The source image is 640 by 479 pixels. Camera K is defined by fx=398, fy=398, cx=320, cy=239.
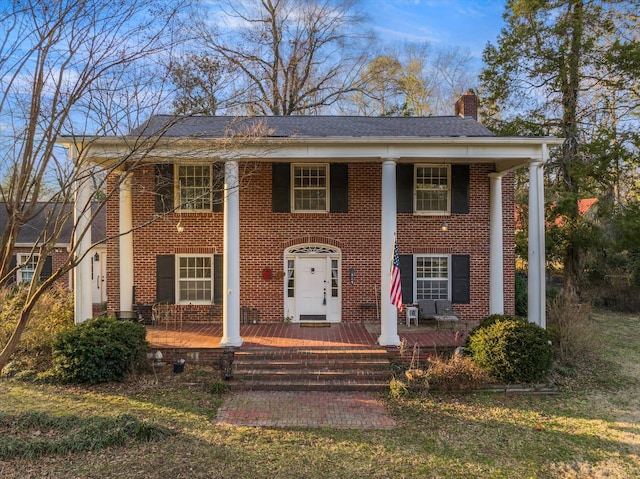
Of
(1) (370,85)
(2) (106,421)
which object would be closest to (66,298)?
(2) (106,421)

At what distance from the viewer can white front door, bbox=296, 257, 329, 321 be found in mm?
11625

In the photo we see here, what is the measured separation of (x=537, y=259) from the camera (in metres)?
9.52

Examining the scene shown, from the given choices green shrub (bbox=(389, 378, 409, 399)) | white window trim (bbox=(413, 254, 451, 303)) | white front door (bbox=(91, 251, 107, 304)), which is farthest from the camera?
white front door (bbox=(91, 251, 107, 304))

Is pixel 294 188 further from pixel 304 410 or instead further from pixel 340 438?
pixel 340 438

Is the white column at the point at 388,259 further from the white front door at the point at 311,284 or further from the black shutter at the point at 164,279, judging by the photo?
the black shutter at the point at 164,279

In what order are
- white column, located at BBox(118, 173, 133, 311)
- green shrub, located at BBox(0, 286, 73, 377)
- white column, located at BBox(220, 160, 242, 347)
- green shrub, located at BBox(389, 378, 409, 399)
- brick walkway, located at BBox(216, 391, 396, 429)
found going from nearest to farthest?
brick walkway, located at BBox(216, 391, 396, 429), green shrub, located at BBox(389, 378, 409, 399), green shrub, located at BBox(0, 286, 73, 377), white column, located at BBox(220, 160, 242, 347), white column, located at BBox(118, 173, 133, 311)

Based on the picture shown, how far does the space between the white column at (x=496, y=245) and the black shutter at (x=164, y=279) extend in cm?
930

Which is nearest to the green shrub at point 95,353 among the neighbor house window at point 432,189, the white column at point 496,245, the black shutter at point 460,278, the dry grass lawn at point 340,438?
the dry grass lawn at point 340,438

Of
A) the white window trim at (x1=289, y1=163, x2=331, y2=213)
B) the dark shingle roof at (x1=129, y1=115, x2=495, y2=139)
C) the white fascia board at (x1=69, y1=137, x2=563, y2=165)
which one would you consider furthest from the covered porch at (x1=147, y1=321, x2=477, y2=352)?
the dark shingle roof at (x1=129, y1=115, x2=495, y2=139)

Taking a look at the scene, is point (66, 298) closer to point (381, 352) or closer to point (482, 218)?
point (381, 352)

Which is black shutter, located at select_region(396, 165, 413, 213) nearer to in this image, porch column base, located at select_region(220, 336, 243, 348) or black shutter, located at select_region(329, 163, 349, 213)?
black shutter, located at select_region(329, 163, 349, 213)

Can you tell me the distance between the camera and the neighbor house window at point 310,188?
11.5 meters

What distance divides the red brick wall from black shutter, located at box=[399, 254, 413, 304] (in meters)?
0.24

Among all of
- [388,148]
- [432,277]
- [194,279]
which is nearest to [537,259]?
[432,277]
